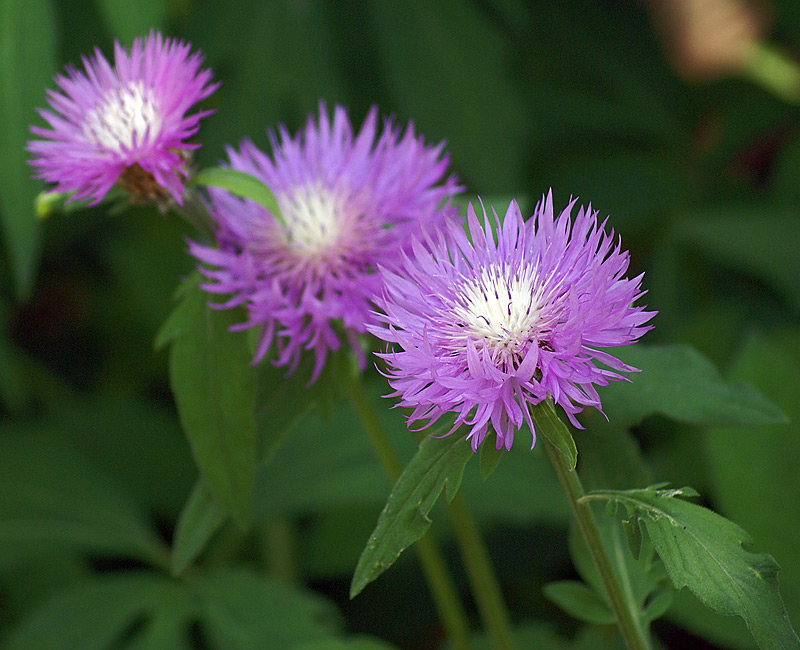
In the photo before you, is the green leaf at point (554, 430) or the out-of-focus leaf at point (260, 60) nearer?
the green leaf at point (554, 430)

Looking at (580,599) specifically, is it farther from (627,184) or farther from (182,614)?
(627,184)

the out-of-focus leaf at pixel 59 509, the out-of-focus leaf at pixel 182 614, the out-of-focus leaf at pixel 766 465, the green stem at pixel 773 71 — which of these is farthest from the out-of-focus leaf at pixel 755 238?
the out-of-focus leaf at pixel 59 509

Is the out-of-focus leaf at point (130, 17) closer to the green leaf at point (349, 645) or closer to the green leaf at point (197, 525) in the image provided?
the green leaf at point (197, 525)

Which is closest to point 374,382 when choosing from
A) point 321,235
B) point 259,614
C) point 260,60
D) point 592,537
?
point 259,614

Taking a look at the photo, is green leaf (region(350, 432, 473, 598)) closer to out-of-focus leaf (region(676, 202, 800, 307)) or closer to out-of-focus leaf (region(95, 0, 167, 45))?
out-of-focus leaf (region(95, 0, 167, 45))

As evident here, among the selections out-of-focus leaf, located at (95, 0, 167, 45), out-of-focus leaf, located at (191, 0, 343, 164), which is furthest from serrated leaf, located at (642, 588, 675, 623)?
out-of-focus leaf, located at (191, 0, 343, 164)

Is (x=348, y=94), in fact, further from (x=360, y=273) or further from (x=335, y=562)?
(x=360, y=273)

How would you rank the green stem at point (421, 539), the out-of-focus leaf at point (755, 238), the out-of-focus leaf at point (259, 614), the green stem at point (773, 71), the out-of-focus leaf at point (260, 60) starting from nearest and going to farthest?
1. the green stem at point (421, 539)
2. the out-of-focus leaf at point (259, 614)
3. the out-of-focus leaf at point (260, 60)
4. the out-of-focus leaf at point (755, 238)
5. the green stem at point (773, 71)
